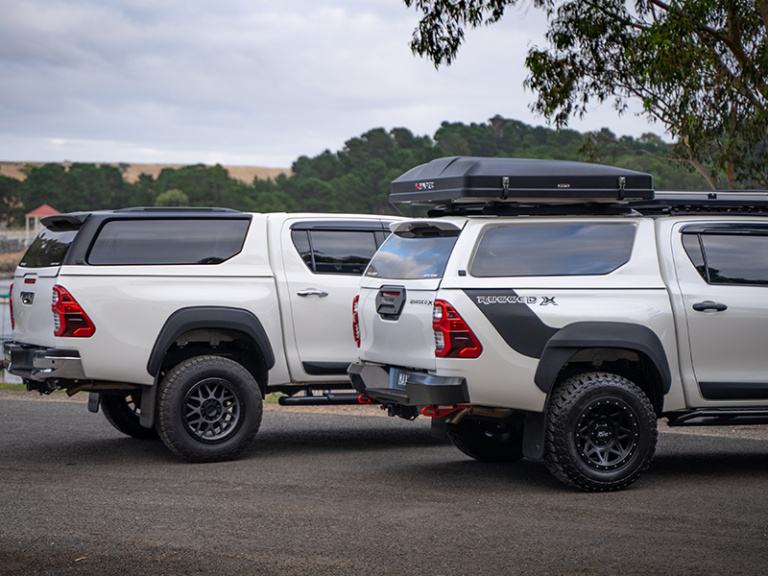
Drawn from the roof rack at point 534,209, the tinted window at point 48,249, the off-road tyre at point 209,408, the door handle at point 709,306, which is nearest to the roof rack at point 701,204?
the roof rack at point 534,209

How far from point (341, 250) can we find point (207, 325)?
159cm

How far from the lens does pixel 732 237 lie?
30.9 feet

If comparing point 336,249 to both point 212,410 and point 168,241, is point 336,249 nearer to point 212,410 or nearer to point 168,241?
point 168,241

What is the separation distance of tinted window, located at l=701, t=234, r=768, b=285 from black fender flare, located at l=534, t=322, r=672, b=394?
2.79 ft

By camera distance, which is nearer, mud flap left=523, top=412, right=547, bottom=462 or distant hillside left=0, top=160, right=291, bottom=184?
mud flap left=523, top=412, right=547, bottom=462

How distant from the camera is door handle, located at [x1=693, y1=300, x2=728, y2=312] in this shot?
9.02 meters

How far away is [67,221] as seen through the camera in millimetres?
10430

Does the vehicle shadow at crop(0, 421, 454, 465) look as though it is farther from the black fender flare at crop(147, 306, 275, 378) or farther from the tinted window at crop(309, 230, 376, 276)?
the tinted window at crop(309, 230, 376, 276)

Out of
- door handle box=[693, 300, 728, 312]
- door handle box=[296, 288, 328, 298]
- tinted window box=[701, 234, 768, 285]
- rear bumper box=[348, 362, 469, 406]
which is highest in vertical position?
tinted window box=[701, 234, 768, 285]

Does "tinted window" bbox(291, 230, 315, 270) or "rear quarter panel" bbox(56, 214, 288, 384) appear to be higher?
"tinted window" bbox(291, 230, 315, 270)

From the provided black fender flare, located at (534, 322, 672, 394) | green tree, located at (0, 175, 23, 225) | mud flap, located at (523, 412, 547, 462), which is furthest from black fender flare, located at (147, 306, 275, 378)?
green tree, located at (0, 175, 23, 225)

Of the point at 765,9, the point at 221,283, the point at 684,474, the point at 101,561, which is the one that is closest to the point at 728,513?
the point at 684,474

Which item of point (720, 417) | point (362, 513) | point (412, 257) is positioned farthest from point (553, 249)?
point (362, 513)

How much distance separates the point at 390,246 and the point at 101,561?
3.78 metres
